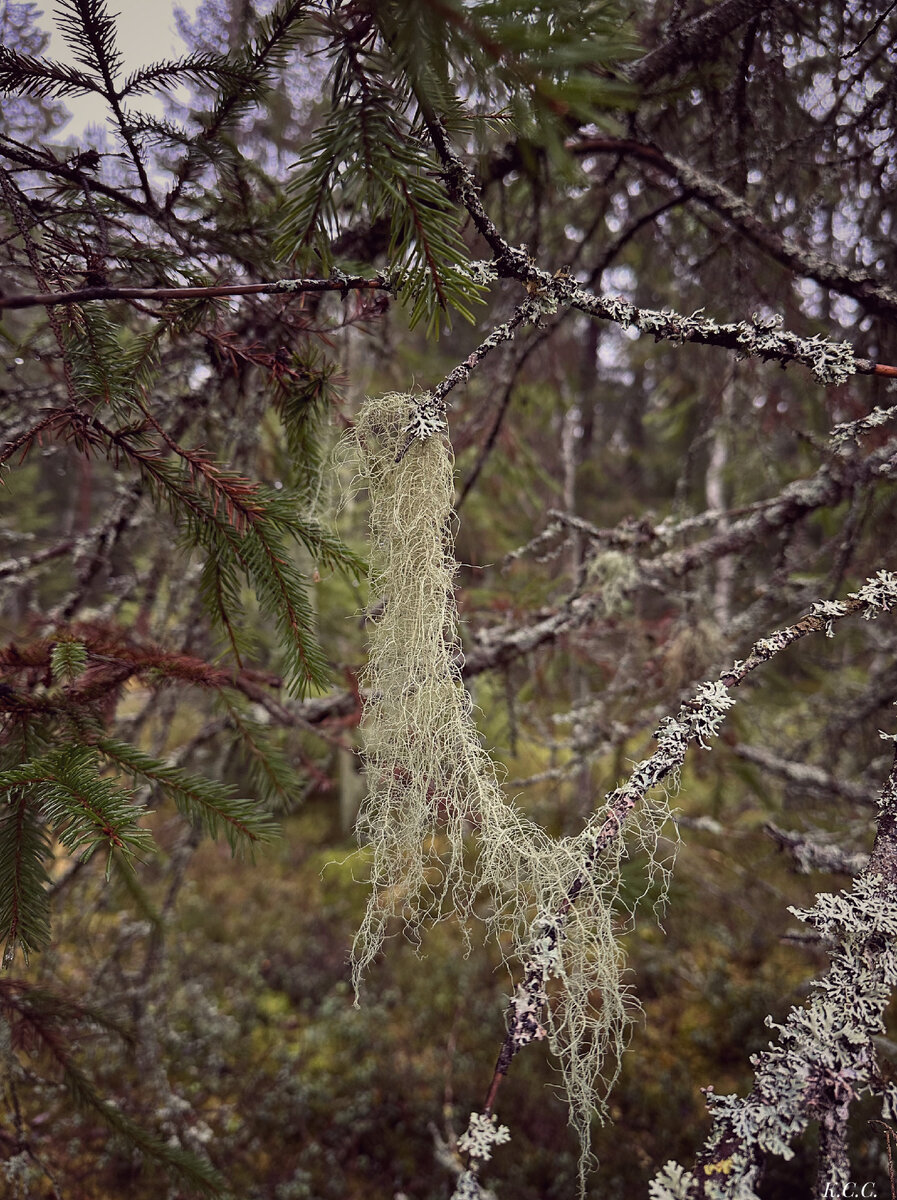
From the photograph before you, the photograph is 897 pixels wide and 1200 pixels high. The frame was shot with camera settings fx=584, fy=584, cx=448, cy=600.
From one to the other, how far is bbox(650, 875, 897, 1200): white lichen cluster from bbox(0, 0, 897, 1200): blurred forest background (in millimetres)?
192

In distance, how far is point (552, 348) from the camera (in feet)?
12.5

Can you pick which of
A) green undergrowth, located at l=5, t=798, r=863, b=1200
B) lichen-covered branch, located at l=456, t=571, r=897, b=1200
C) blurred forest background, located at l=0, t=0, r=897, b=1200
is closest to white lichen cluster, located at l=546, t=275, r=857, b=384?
blurred forest background, located at l=0, t=0, r=897, b=1200

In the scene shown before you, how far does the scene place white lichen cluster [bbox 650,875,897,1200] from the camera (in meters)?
0.84

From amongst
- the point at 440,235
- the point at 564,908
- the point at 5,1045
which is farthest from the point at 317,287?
the point at 5,1045

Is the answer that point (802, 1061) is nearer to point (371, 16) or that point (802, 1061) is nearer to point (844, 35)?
point (371, 16)

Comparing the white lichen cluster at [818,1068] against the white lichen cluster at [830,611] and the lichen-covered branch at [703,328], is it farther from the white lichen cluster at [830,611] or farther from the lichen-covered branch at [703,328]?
the lichen-covered branch at [703,328]

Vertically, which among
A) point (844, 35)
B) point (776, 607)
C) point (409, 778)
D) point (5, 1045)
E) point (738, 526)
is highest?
point (844, 35)

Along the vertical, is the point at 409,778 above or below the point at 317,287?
below

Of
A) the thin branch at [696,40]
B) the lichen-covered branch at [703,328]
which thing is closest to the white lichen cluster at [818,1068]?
the lichen-covered branch at [703,328]

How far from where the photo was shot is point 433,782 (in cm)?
127

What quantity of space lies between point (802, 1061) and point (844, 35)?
9.67 ft

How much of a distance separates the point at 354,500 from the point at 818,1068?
1.66 meters

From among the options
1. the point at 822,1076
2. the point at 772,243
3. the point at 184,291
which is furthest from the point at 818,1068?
the point at 772,243

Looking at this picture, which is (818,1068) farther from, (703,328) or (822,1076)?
(703,328)
